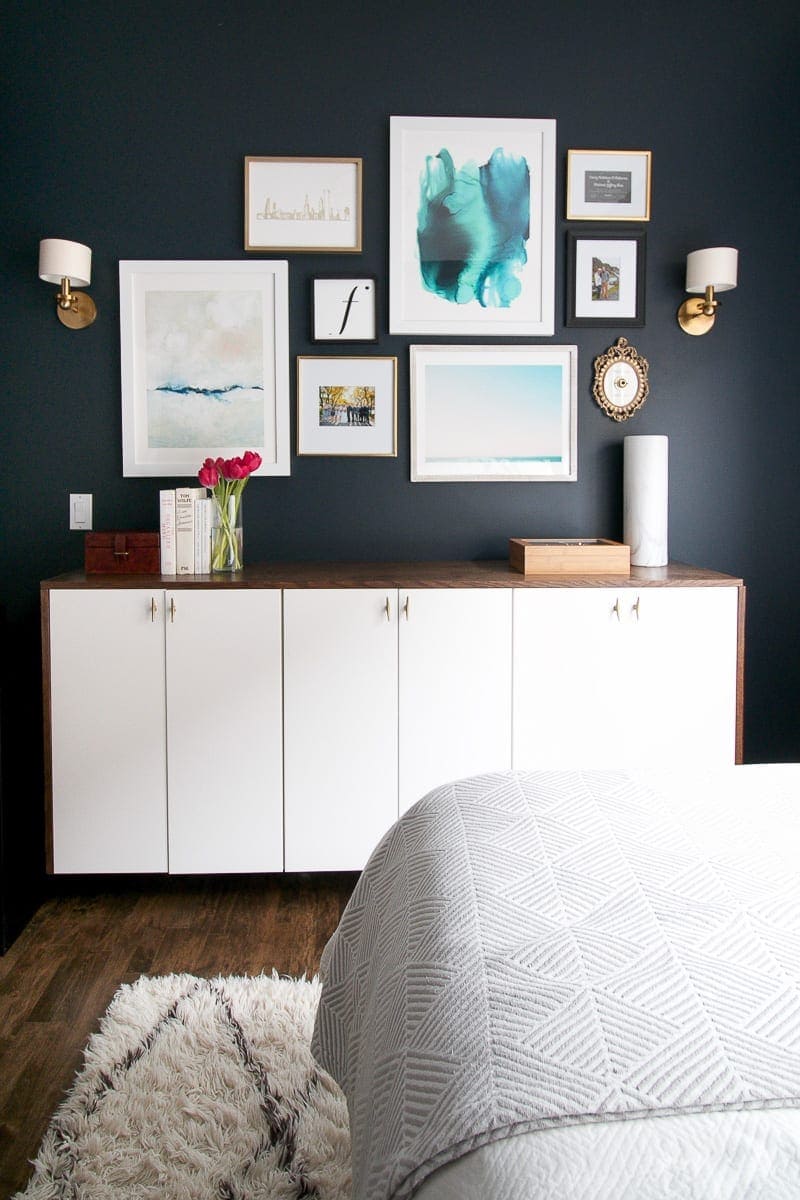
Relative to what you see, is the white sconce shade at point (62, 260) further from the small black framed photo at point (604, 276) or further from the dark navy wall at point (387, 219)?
the small black framed photo at point (604, 276)

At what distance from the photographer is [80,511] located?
3100 mm

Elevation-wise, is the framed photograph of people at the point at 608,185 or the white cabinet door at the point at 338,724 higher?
the framed photograph of people at the point at 608,185

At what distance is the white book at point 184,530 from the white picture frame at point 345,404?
467 millimetres

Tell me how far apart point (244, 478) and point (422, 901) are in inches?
75.1

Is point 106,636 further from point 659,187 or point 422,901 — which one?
point 659,187

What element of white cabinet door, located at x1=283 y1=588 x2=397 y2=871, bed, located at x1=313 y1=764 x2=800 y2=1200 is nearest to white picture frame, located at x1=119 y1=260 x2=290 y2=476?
white cabinet door, located at x1=283 y1=588 x2=397 y2=871

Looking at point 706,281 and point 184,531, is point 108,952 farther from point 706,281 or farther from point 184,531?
point 706,281

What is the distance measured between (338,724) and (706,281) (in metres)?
1.73

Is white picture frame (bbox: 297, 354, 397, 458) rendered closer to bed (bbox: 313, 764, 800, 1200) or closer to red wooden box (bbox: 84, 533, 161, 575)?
red wooden box (bbox: 84, 533, 161, 575)

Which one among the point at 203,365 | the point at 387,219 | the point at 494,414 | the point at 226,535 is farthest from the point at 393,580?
the point at 387,219

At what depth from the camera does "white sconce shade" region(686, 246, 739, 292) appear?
9.87ft

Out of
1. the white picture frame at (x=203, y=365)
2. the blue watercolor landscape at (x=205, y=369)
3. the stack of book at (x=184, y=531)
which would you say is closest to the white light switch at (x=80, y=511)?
the white picture frame at (x=203, y=365)

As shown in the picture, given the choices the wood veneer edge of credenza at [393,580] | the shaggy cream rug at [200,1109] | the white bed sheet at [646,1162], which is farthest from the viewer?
the wood veneer edge of credenza at [393,580]

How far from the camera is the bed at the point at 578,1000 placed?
0.75 metres
